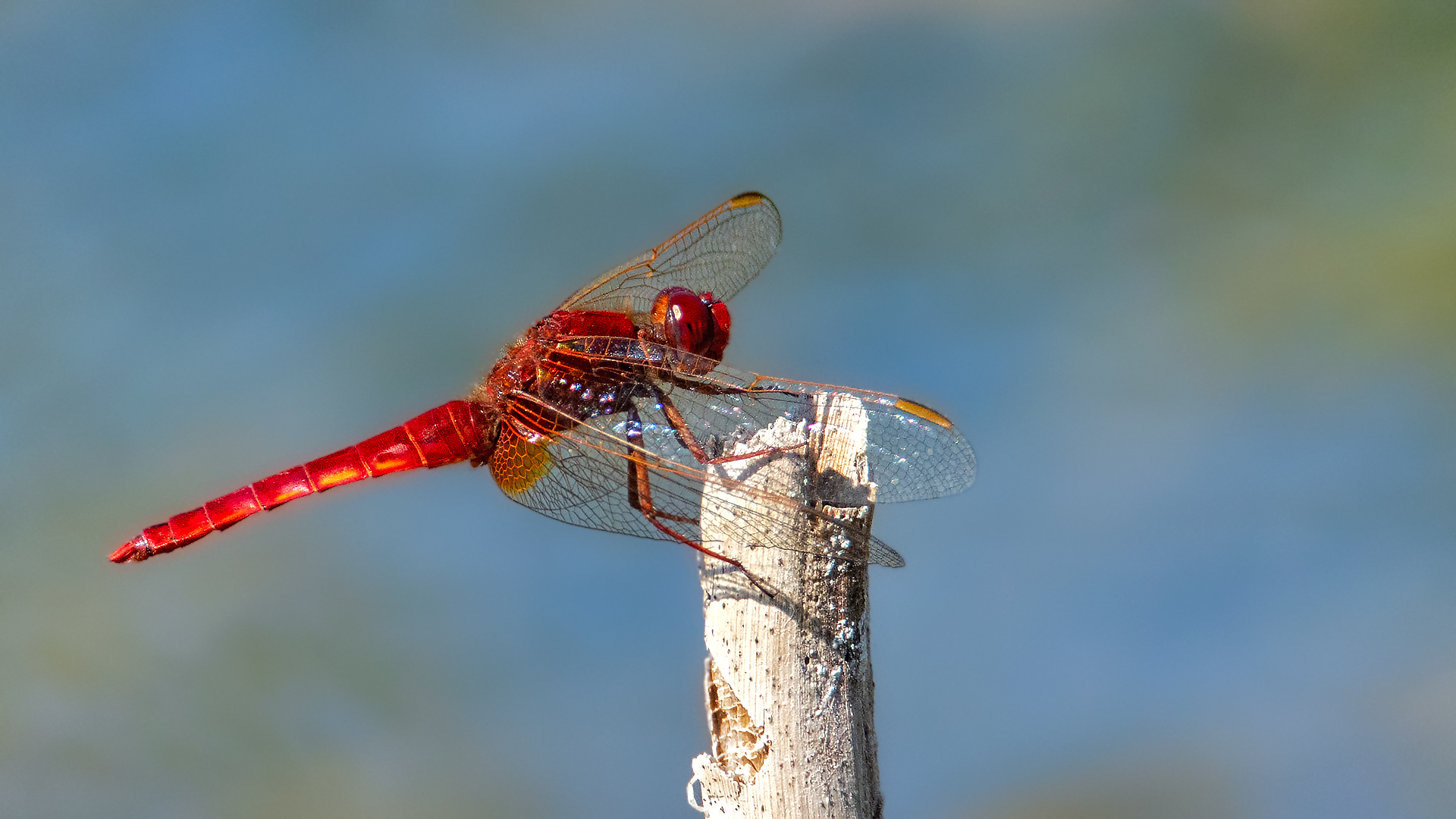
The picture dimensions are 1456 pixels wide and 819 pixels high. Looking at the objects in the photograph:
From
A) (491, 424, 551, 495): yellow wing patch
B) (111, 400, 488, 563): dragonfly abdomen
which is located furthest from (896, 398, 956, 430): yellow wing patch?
(111, 400, 488, 563): dragonfly abdomen

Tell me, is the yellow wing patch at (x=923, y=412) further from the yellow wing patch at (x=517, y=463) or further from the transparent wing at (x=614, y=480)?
the yellow wing patch at (x=517, y=463)

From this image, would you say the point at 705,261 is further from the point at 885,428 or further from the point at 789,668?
the point at 789,668

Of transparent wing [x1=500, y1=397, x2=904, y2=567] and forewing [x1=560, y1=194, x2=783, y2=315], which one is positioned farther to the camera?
forewing [x1=560, y1=194, x2=783, y2=315]

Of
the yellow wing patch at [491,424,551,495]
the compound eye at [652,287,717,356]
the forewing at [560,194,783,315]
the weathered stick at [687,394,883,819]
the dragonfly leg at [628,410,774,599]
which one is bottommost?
the weathered stick at [687,394,883,819]

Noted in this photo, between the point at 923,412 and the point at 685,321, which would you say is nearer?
the point at 923,412

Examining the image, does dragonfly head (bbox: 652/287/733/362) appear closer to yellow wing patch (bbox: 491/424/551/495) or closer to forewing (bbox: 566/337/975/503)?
forewing (bbox: 566/337/975/503)

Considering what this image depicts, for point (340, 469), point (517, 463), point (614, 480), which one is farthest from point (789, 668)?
point (340, 469)

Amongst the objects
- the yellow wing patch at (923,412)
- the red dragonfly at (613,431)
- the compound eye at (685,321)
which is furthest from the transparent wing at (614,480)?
the yellow wing patch at (923,412)

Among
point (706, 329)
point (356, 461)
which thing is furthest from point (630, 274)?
point (356, 461)
